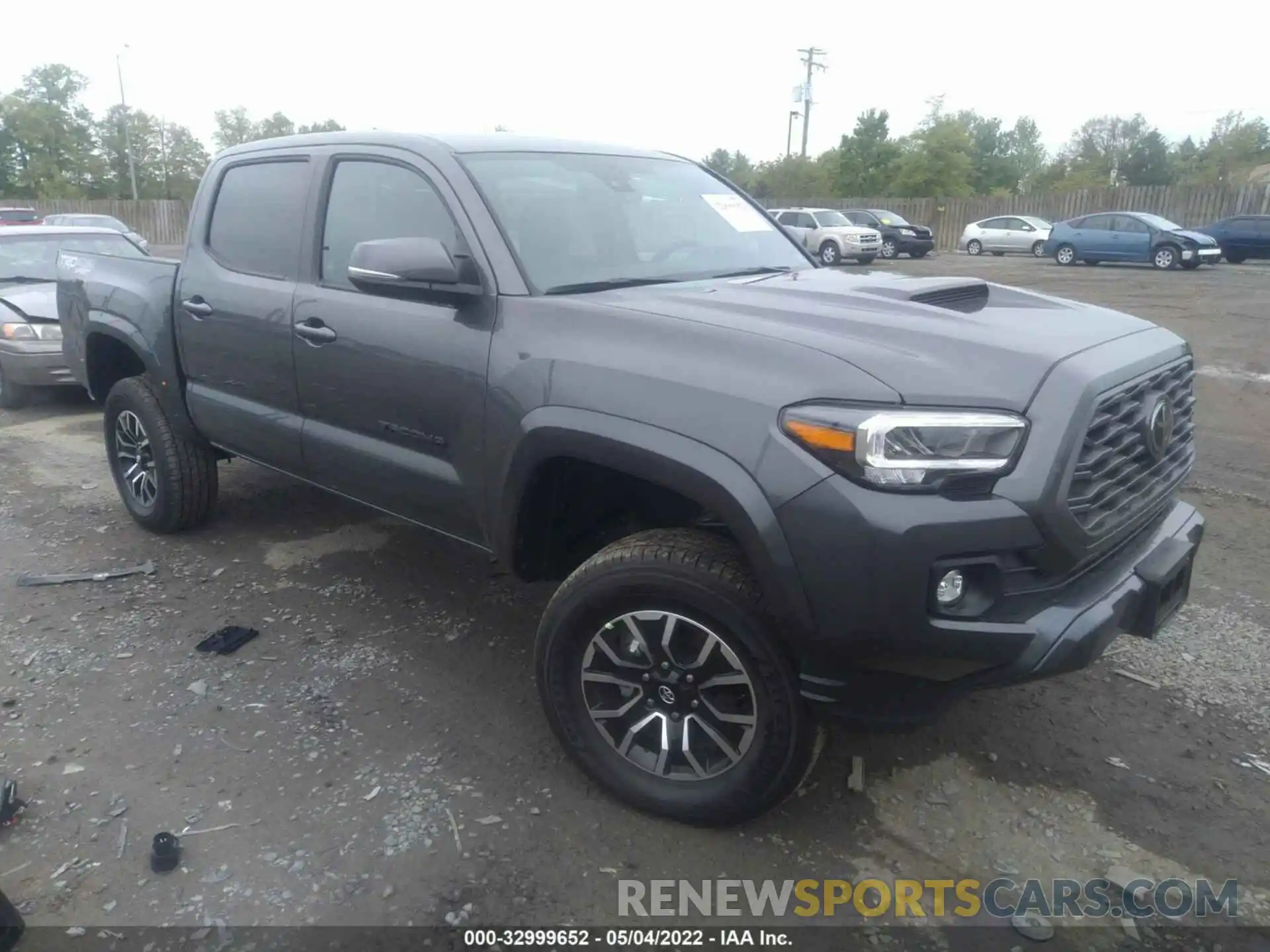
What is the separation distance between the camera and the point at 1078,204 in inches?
1359

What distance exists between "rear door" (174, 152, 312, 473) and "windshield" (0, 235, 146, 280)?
16.1 feet

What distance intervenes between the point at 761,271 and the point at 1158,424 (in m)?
1.54

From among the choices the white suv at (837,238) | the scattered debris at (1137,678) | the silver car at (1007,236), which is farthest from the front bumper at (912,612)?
the silver car at (1007,236)

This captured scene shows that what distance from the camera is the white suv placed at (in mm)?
25781

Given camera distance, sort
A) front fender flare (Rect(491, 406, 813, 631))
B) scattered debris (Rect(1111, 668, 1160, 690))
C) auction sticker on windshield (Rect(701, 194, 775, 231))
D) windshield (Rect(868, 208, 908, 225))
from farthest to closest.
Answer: windshield (Rect(868, 208, 908, 225)), auction sticker on windshield (Rect(701, 194, 775, 231)), scattered debris (Rect(1111, 668, 1160, 690)), front fender flare (Rect(491, 406, 813, 631))

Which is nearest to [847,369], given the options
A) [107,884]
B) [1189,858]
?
[1189,858]

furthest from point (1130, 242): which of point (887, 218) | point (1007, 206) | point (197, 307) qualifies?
point (197, 307)

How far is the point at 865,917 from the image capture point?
2.45 metres

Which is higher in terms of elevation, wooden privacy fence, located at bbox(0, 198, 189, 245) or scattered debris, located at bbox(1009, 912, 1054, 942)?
wooden privacy fence, located at bbox(0, 198, 189, 245)

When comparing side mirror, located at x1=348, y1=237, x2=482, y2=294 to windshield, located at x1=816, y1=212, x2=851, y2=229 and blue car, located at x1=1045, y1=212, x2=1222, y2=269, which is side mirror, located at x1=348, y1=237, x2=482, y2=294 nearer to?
blue car, located at x1=1045, y1=212, x2=1222, y2=269

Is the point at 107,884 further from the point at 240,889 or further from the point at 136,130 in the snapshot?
the point at 136,130

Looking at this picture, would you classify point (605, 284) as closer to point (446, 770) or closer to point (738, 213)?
point (738, 213)

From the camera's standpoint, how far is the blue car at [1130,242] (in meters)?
22.6

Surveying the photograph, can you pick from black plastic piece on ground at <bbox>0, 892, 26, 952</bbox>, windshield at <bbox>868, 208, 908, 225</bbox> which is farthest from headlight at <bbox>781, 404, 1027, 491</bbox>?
windshield at <bbox>868, 208, 908, 225</bbox>
